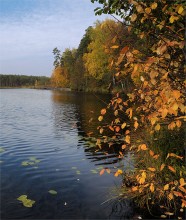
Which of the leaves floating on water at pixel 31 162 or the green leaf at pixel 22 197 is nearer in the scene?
the green leaf at pixel 22 197

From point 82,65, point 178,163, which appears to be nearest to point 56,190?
point 178,163

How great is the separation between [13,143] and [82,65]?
237 ft

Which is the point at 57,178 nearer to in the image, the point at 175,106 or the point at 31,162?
the point at 31,162

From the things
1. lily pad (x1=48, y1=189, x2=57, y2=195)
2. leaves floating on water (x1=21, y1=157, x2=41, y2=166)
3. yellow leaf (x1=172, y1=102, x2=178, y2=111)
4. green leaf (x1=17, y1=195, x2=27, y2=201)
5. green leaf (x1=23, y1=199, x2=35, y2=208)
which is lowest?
green leaf (x1=23, y1=199, x2=35, y2=208)

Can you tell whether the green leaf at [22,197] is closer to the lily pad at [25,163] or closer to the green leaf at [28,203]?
the green leaf at [28,203]

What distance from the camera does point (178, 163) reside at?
312 inches

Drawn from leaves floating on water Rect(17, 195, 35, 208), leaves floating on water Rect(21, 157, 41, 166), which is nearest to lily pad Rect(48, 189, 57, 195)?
leaves floating on water Rect(17, 195, 35, 208)

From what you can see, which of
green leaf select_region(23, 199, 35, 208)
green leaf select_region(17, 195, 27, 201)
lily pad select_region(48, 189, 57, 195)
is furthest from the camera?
lily pad select_region(48, 189, 57, 195)

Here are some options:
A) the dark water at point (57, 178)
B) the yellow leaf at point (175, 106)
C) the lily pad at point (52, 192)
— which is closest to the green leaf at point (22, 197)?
the dark water at point (57, 178)

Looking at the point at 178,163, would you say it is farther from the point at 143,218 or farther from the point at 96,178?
the point at 96,178

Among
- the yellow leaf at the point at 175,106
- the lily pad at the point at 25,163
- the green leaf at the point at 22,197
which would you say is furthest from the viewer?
the lily pad at the point at 25,163

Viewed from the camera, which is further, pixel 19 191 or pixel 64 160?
pixel 64 160

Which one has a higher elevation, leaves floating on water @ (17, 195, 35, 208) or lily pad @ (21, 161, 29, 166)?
lily pad @ (21, 161, 29, 166)

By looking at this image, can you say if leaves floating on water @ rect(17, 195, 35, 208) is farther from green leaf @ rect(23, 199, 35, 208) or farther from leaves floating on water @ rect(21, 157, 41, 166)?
leaves floating on water @ rect(21, 157, 41, 166)
